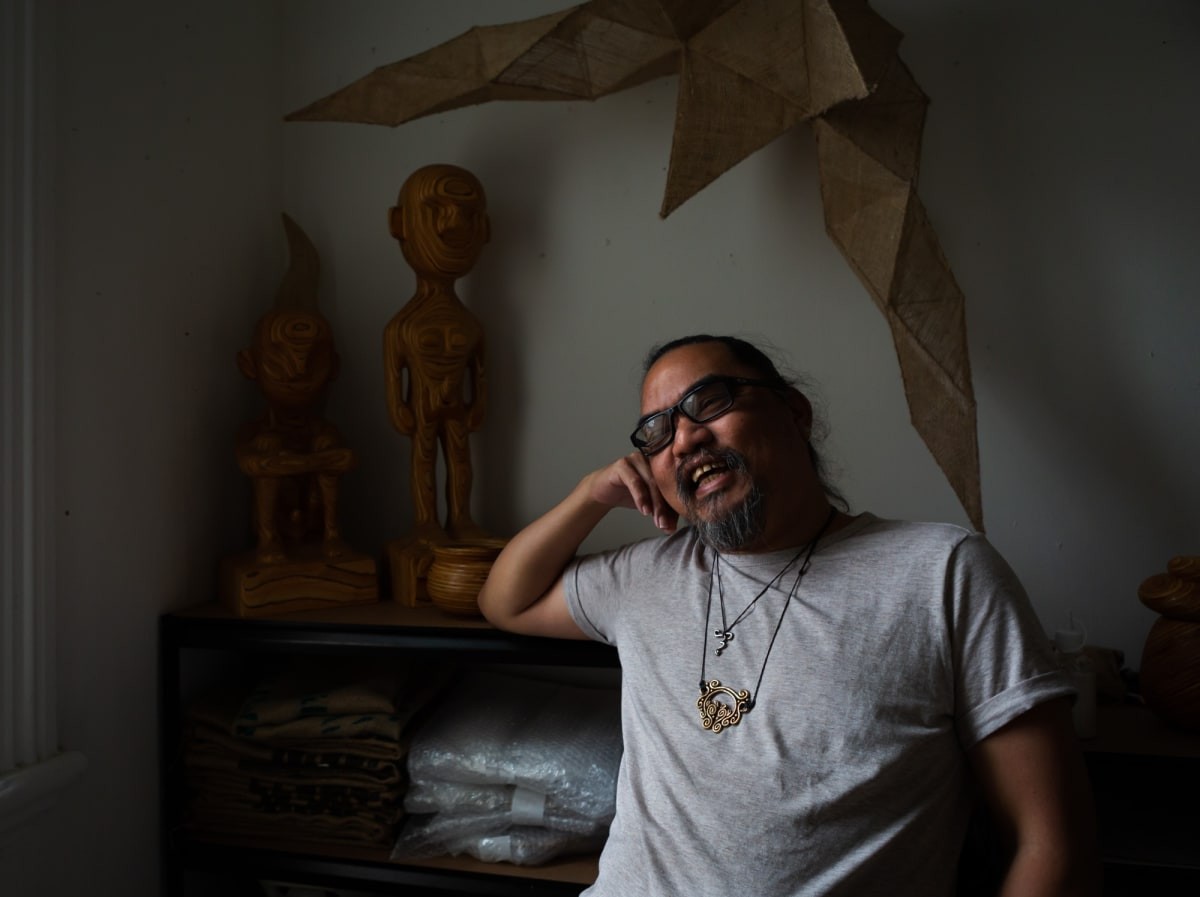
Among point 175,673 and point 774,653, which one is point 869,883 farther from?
point 175,673

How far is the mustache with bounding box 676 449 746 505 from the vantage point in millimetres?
1113

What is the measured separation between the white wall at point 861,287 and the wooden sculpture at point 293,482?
0.70ft

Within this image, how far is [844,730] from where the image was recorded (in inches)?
39.1

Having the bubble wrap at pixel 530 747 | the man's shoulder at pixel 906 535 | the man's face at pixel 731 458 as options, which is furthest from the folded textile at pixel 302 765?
the man's shoulder at pixel 906 535

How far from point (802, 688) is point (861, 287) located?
879 millimetres

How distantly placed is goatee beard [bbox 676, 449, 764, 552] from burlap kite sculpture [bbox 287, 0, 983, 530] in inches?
15.1

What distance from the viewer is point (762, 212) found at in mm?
1676

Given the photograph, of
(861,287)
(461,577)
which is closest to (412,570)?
(461,577)

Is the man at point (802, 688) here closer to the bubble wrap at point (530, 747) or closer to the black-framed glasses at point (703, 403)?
the black-framed glasses at point (703, 403)

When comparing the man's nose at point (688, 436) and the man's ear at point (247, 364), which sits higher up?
the man's ear at point (247, 364)

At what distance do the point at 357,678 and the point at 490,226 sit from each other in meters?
0.91

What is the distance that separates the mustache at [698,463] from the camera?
1.11m

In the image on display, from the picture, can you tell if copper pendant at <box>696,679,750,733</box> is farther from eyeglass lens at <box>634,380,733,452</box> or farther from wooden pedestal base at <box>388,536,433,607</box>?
wooden pedestal base at <box>388,536,433,607</box>

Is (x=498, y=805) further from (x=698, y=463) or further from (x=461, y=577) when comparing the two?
(x=698, y=463)
